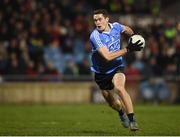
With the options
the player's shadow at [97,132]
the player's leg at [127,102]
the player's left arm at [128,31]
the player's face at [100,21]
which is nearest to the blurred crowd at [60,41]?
the player's shadow at [97,132]

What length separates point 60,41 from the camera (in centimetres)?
2620

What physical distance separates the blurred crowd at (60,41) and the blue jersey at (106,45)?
37.3 feet

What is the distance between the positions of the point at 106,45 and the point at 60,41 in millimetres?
14036

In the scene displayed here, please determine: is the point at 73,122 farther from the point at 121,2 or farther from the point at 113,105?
the point at 121,2

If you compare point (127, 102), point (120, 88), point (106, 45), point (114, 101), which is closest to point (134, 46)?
point (106, 45)

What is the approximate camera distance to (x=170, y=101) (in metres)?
24.9

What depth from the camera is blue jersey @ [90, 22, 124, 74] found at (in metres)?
12.2

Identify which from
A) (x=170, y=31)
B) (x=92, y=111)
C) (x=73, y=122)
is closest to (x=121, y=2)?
(x=170, y=31)

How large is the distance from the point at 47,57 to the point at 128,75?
126 inches

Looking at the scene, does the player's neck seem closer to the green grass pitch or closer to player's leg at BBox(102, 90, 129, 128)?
player's leg at BBox(102, 90, 129, 128)

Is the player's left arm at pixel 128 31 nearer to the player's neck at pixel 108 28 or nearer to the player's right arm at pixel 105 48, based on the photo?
the player's neck at pixel 108 28

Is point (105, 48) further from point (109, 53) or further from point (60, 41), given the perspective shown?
point (60, 41)

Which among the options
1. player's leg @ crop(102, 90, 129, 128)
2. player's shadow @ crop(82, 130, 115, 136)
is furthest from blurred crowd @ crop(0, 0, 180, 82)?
player's shadow @ crop(82, 130, 115, 136)

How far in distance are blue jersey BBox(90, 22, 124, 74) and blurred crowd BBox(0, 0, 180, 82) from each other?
1138cm
